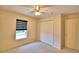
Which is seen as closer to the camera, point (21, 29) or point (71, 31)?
point (21, 29)

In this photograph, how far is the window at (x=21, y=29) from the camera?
1383mm

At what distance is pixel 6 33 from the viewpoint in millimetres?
1348

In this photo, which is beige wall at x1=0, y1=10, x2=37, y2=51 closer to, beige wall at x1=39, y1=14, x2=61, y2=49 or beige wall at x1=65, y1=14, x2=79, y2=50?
beige wall at x1=39, y1=14, x2=61, y2=49

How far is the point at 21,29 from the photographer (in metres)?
1.42

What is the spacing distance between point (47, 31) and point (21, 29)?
0.43 meters

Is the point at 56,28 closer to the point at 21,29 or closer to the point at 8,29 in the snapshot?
the point at 21,29

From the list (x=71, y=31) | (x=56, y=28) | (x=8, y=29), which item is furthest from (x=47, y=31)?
(x=8, y=29)

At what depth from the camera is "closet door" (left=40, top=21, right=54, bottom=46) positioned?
4.96 feet

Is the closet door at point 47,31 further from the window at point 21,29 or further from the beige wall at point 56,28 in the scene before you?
the window at point 21,29

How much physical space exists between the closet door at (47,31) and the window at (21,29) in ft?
0.93

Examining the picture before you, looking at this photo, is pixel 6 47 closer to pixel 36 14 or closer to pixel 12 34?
pixel 12 34

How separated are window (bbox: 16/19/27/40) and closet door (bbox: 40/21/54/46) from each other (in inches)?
11.1

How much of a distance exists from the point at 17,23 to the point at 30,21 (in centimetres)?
22
